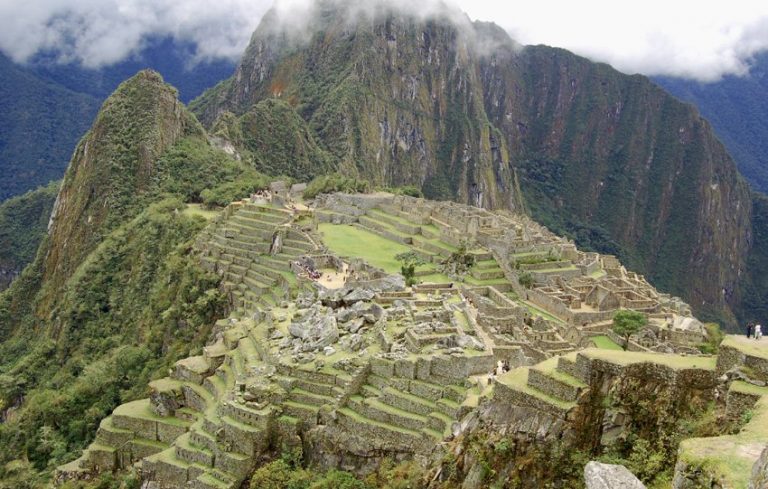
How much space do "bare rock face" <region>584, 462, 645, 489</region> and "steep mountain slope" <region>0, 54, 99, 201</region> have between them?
138187mm

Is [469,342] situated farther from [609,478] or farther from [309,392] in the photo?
[609,478]

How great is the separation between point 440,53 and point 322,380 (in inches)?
5955

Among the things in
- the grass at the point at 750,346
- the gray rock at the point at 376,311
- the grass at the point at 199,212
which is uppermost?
the grass at the point at 750,346

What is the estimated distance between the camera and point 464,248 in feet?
152

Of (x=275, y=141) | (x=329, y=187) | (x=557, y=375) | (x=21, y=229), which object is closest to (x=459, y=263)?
(x=557, y=375)

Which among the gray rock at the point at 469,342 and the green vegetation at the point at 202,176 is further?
the green vegetation at the point at 202,176

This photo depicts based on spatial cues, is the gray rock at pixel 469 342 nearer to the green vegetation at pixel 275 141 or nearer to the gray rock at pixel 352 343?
the gray rock at pixel 352 343

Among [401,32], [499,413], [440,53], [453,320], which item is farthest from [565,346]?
[440,53]

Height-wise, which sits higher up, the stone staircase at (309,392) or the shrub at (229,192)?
the shrub at (229,192)

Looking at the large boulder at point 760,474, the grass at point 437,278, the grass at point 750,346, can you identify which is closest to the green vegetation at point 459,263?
the grass at point 437,278

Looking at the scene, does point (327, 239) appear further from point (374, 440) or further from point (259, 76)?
point (259, 76)

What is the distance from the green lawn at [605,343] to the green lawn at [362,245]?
11.6m

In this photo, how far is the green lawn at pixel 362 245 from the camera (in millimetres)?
44781

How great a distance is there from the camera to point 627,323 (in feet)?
115
